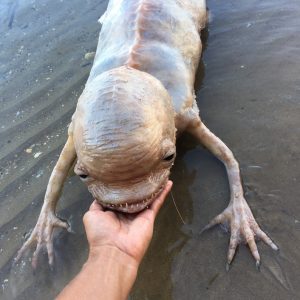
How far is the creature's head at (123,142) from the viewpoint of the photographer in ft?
9.36

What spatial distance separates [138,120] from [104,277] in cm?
102

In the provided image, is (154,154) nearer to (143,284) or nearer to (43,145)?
(143,284)

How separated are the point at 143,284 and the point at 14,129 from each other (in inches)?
109

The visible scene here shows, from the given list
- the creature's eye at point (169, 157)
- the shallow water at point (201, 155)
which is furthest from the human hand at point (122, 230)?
the shallow water at point (201, 155)

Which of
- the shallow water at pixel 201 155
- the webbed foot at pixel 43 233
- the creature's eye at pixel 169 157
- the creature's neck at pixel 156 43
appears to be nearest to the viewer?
the creature's eye at pixel 169 157

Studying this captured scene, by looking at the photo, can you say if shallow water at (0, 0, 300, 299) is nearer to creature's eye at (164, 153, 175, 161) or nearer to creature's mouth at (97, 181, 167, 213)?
creature's mouth at (97, 181, 167, 213)

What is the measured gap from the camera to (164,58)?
4.35 meters

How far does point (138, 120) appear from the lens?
2.91 m

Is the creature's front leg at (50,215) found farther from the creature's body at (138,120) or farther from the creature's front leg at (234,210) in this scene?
the creature's front leg at (234,210)

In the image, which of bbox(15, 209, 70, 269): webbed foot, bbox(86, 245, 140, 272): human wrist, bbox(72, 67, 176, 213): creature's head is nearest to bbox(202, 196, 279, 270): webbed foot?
bbox(72, 67, 176, 213): creature's head

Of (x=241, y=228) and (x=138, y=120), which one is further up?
(x=138, y=120)

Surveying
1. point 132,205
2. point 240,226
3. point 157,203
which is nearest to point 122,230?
point 132,205

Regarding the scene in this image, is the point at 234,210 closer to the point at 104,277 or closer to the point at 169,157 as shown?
the point at 169,157

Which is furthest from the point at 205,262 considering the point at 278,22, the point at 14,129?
the point at 278,22
